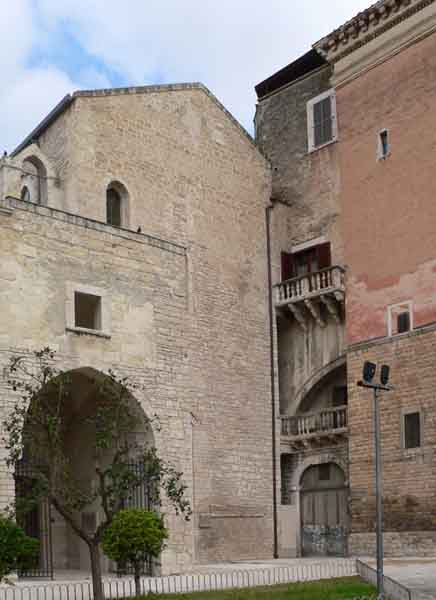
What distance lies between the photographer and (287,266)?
2988 centimetres

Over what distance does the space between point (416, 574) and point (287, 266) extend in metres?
13.2

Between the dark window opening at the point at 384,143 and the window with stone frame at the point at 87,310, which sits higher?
the dark window opening at the point at 384,143

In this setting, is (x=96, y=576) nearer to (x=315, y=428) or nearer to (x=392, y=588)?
(x=392, y=588)

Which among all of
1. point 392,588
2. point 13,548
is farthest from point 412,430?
point 13,548

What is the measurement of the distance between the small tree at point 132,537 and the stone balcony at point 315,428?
10697mm

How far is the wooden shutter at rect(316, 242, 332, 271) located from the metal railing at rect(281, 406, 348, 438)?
13.8 ft

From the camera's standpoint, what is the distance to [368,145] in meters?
27.4

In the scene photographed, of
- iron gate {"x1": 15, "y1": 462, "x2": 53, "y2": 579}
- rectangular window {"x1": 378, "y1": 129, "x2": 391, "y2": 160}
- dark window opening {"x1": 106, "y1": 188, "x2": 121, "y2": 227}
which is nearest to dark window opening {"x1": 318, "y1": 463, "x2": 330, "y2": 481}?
iron gate {"x1": 15, "y1": 462, "x2": 53, "y2": 579}

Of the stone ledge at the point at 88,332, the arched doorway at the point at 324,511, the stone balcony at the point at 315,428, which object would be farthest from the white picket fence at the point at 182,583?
the stone balcony at the point at 315,428

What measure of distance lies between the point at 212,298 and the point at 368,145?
6118 mm

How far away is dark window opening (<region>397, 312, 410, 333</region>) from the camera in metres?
25.5

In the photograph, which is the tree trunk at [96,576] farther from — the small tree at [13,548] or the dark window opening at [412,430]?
A: the dark window opening at [412,430]

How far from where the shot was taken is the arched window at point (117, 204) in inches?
1044

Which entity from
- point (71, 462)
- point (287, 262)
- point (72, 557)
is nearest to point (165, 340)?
point (71, 462)
